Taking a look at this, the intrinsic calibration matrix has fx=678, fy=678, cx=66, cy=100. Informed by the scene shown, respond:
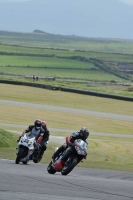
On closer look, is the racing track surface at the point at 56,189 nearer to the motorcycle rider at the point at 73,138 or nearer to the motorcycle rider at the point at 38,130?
the motorcycle rider at the point at 73,138

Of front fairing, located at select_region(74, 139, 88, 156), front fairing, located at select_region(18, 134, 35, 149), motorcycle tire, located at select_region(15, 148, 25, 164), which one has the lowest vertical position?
motorcycle tire, located at select_region(15, 148, 25, 164)

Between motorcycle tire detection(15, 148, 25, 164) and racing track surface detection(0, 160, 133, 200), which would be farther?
motorcycle tire detection(15, 148, 25, 164)

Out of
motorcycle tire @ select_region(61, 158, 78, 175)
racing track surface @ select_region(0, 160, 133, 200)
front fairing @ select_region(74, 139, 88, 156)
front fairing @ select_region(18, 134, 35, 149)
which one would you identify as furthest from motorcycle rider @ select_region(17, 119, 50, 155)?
racing track surface @ select_region(0, 160, 133, 200)

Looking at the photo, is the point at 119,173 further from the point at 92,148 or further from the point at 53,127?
the point at 53,127

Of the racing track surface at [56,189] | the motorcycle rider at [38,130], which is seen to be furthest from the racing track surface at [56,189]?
the motorcycle rider at [38,130]

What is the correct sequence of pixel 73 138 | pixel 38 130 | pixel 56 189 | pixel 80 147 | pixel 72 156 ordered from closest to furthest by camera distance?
pixel 56 189, pixel 80 147, pixel 72 156, pixel 73 138, pixel 38 130

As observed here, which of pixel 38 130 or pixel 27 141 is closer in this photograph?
pixel 27 141

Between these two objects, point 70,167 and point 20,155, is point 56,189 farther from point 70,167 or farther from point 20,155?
point 20,155

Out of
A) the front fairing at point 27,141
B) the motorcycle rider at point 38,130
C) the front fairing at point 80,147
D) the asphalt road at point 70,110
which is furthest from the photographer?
the asphalt road at point 70,110

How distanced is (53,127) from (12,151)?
16162 millimetres

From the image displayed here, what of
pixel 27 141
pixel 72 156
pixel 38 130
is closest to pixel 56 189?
pixel 72 156

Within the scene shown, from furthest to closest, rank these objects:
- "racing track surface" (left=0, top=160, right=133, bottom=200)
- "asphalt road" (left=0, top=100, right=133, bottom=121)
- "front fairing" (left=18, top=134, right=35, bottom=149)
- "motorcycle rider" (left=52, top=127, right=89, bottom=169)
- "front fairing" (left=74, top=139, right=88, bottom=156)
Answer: "asphalt road" (left=0, top=100, right=133, bottom=121), "front fairing" (left=18, top=134, right=35, bottom=149), "motorcycle rider" (left=52, top=127, right=89, bottom=169), "front fairing" (left=74, top=139, right=88, bottom=156), "racing track surface" (left=0, top=160, right=133, bottom=200)

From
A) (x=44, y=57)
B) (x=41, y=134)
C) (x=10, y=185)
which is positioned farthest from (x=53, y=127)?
(x=44, y=57)

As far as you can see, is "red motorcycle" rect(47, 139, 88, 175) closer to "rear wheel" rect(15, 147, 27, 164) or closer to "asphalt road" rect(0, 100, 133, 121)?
"rear wheel" rect(15, 147, 27, 164)
